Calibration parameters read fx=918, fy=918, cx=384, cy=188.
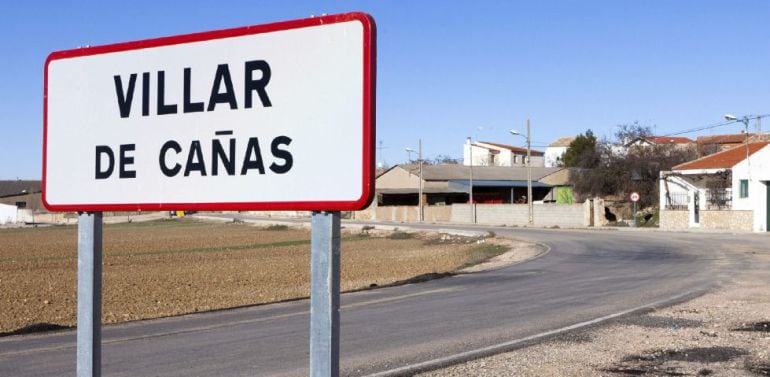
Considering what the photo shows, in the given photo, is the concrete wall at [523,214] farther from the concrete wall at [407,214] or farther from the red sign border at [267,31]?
the red sign border at [267,31]

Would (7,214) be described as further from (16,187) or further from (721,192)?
(721,192)

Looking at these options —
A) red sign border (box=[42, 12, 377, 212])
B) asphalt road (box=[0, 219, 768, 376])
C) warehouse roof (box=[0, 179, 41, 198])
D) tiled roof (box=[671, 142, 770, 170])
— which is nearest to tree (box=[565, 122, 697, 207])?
tiled roof (box=[671, 142, 770, 170])

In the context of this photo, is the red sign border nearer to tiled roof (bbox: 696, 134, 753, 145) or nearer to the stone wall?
the stone wall

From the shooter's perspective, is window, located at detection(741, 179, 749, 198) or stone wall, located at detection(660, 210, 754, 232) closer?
stone wall, located at detection(660, 210, 754, 232)

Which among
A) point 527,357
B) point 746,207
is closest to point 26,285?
point 527,357

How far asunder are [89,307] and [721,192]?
54.8 metres

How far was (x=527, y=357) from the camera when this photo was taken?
10594 millimetres

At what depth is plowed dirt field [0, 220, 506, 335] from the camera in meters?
18.3

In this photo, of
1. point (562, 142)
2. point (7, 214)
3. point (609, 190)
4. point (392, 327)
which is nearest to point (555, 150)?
point (562, 142)

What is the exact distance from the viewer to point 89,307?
2984mm

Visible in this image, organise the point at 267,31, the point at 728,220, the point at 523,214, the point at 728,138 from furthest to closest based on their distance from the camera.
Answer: the point at 728,138 < the point at 523,214 < the point at 728,220 < the point at 267,31

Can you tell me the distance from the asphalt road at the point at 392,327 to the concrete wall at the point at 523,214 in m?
38.4

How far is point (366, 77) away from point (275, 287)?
2097cm

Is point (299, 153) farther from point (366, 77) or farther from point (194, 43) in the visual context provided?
point (194, 43)
